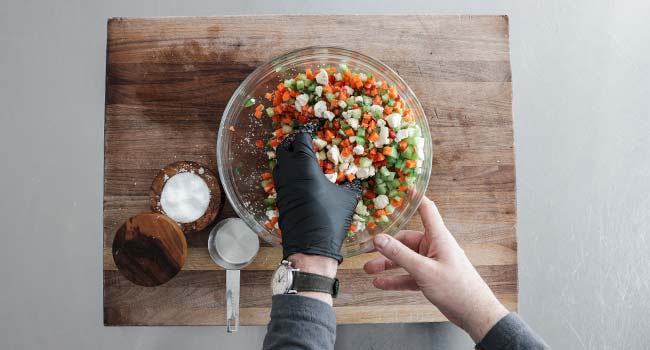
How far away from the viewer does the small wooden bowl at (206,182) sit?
1115 millimetres

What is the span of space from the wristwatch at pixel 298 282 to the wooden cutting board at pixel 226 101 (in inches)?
8.8

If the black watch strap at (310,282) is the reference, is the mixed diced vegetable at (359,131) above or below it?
above

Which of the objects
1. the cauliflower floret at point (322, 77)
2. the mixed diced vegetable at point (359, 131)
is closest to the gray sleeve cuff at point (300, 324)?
the mixed diced vegetable at point (359, 131)

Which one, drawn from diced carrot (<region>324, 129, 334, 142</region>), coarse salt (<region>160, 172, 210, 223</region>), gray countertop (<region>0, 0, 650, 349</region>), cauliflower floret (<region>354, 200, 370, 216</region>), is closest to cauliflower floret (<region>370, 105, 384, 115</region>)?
diced carrot (<region>324, 129, 334, 142</region>)

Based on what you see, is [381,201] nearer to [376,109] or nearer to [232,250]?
[376,109]

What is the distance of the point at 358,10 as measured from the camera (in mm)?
1591

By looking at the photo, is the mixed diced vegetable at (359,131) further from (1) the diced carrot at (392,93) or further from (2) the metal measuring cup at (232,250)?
(2) the metal measuring cup at (232,250)

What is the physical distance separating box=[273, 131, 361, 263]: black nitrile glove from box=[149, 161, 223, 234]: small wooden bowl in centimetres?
23

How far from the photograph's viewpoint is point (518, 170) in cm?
155

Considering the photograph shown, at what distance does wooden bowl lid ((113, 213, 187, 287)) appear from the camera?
1.05 meters

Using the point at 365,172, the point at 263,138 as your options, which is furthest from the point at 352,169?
the point at 263,138
